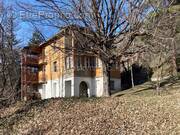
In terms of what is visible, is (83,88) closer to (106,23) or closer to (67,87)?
(67,87)

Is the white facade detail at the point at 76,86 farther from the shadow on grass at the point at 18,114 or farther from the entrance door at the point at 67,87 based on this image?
the shadow on grass at the point at 18,114

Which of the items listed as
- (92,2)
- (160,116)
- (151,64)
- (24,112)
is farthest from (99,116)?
(151,64)

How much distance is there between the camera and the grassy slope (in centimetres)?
A: 902

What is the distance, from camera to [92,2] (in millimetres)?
12195

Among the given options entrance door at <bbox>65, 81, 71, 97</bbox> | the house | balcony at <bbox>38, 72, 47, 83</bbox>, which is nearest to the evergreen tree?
the house

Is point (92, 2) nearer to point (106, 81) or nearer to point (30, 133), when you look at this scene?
point (106, 81)

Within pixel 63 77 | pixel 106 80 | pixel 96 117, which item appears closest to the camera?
pixel 96 117

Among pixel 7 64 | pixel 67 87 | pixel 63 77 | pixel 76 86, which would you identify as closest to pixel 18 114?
pixel 7 64

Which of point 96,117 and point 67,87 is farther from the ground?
point 67,87

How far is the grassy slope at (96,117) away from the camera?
9023 mm

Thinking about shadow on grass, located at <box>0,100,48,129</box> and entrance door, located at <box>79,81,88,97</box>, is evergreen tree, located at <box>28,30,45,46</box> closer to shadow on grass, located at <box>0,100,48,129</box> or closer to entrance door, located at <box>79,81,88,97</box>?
shadow on grass, located at <box>0,100,48,129</box>

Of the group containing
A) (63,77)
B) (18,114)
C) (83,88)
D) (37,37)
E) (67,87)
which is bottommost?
(18,114)

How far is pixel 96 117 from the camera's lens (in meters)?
10.1

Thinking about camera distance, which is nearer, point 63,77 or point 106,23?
point 106,23
